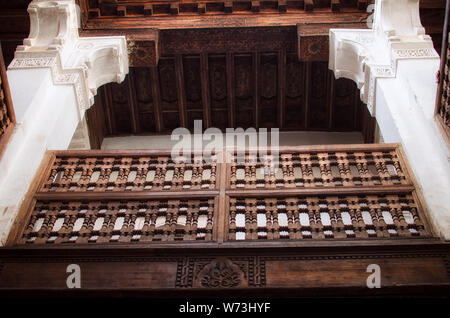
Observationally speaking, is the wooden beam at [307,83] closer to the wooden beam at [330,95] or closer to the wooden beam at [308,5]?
the wooden beam at [330,95]

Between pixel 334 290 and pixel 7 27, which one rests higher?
pixel 7 27

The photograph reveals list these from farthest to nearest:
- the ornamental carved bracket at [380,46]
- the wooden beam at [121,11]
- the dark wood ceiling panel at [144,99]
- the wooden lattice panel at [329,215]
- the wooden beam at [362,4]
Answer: the dark wood ceiling panel at [144,99] < the wooden beam at [121,11] < the wooden beam at [362,4] < the ornamental carved bracket at [380,46] < the wooden lattice panel at [329,215]

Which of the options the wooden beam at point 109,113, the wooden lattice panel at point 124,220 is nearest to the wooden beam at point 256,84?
the wooden beam at point 109,113

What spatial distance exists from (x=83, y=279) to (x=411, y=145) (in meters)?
2.79

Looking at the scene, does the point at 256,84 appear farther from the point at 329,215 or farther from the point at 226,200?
the point at 329,215

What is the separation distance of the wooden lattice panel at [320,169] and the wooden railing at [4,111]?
1.86 m

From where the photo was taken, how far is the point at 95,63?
6434mm

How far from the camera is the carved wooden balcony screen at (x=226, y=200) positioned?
4012 mm

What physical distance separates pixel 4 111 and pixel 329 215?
274cm

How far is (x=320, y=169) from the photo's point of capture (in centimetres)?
470

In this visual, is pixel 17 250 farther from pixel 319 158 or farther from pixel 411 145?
pixel 411 145

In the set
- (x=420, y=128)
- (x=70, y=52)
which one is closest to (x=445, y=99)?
(x=420, y=128)

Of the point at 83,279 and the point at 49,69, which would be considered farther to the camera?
the point at 49,69
